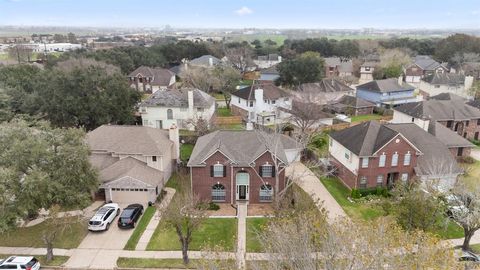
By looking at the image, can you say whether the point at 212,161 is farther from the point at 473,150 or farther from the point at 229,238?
the point at 473,150

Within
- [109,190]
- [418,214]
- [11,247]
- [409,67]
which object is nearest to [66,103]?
[109,190]

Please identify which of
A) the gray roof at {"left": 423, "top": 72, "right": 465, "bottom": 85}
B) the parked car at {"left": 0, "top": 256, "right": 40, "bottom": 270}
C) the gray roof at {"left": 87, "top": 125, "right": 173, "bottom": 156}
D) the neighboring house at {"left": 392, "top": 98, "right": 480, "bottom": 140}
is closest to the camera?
the parked car at {"left": 0, "top": 256, "right": 40, "bottom": 270}

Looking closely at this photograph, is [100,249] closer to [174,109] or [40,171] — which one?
[40,171]

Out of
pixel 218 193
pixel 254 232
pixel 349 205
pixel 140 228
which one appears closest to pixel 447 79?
pixel 349 205

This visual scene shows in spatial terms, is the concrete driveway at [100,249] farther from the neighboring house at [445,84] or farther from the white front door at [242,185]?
the neighboring house at [445,84]

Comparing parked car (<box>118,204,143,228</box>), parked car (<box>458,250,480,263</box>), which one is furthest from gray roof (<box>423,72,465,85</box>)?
parked car (<box>118,204,143,228</box>)

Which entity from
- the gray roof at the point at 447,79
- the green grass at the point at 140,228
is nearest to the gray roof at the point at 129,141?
the green grass at the point at 140,228

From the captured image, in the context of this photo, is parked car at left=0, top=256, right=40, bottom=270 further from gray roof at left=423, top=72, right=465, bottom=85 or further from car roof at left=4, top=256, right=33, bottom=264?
gray roof at left=423, top=72, right=465, bottom=85
